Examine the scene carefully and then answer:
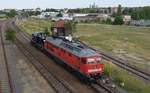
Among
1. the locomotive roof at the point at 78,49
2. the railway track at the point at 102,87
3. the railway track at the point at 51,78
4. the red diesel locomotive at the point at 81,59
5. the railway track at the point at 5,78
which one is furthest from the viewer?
the locomotive roof at the point at 78,49

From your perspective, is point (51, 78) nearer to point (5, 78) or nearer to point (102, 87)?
point (5, 78)

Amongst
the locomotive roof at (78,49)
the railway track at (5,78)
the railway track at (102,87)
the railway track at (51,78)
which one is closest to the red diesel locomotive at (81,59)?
the locomotive roof at (78,49)

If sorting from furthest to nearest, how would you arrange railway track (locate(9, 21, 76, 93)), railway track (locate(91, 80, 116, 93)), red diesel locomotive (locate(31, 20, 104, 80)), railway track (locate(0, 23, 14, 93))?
red diesel locomotive (locate(31, 20, 104, 80)) → railway track (locate(0, 23, 14, 93)) → railway track (locate(9, 21, 76, 93)) → railway track (locate(91, 80, 116, 93))

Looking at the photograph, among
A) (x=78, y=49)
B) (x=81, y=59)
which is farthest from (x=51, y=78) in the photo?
(x=81, y=59)

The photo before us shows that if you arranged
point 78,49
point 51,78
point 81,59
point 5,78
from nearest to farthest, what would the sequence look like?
point 81,59 → point 78,49 → point 51,78 → point 5,78

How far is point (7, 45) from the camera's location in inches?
2288

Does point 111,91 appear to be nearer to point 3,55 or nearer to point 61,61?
point 61,61

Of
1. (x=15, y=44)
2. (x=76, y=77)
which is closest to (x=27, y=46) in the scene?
(x=15, y=44)

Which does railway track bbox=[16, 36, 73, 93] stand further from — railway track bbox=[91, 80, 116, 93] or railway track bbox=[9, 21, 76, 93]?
railway track bbox=[91, 80, 116, 93]

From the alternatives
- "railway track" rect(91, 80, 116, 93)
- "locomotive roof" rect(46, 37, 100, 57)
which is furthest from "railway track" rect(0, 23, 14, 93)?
"railway track" rect(91, 80, 116, 93)

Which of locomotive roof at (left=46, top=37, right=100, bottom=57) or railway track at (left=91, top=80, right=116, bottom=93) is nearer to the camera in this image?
railway track at (left=91, top=80, right=116, bottom=93)

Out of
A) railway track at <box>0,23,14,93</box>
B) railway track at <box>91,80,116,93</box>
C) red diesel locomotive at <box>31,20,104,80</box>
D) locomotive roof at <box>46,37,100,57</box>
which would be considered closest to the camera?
railway track at <box>91,80,116,93</box>

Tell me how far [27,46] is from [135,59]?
20.3 meters

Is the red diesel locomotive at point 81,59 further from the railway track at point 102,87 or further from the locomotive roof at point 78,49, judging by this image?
the railway track at point 102,87
